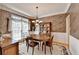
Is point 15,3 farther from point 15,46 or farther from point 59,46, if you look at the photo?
point 59,46

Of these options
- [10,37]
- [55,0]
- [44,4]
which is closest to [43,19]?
[44,4]

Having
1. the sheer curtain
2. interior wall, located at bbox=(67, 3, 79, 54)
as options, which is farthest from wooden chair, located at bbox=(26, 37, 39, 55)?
interior wall, located at bbox=(67, 3, 79, 54)

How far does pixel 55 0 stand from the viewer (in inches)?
78.4

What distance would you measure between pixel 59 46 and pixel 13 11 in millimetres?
1184

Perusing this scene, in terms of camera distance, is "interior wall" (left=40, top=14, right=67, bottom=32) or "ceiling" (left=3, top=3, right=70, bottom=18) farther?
"interior wall" (left=40, top=14, right=67, bottom=32)

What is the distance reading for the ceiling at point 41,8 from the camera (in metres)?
2.06

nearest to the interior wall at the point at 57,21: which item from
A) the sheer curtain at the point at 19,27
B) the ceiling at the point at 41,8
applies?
the ceiling at the point at 41,8

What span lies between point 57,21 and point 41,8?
1.41ft

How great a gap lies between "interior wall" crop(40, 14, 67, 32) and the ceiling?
8cm

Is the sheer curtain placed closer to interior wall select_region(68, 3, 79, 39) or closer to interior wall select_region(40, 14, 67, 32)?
interior wall select_region(40, 14, 67, 32)

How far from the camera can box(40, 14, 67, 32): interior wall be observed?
2.18 metres

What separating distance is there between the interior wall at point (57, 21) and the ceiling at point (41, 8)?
8cm

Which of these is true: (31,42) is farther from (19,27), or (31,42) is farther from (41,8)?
(41,8)

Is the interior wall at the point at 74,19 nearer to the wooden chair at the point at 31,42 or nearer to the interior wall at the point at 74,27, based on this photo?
the interior wall at the point at 74,27
